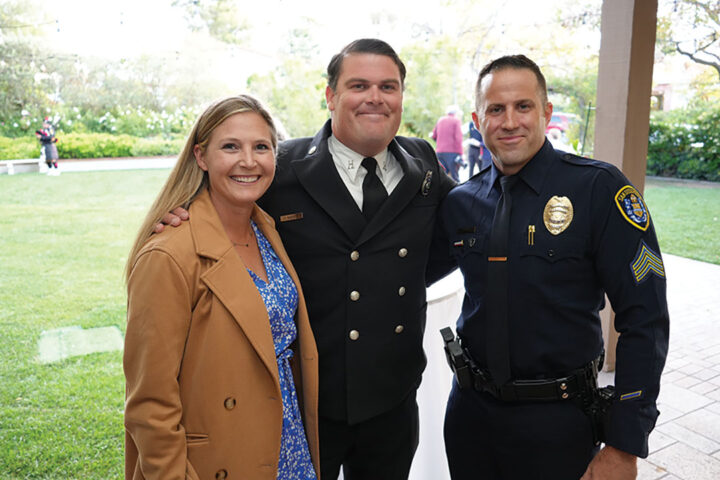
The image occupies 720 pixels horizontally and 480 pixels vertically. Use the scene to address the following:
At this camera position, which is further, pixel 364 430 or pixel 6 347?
pixel 6 347

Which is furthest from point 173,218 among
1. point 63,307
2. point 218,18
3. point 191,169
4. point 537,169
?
point 218,18

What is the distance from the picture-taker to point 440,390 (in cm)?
246

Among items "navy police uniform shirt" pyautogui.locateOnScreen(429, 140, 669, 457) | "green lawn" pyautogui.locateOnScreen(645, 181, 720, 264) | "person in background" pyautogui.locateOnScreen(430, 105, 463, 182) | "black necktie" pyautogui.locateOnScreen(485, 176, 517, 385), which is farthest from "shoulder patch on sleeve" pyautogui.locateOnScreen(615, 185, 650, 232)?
"person in background" pyautogui.locateOnScreen(430, 105, 463, 182)

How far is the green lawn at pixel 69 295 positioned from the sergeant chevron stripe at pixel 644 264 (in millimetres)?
2841

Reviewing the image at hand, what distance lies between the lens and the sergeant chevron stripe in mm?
1447

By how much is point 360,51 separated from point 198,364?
3.86 feet

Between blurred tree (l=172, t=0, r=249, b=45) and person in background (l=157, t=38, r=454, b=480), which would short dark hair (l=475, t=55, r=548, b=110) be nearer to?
person in background (l=157, t=38, r=454, b=480)

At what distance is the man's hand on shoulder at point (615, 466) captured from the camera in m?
1.44

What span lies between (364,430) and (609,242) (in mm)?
1021

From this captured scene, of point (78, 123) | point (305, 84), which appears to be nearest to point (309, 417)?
point (78, 123)

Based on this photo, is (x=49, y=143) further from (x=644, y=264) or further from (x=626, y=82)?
(x=644, y=264)

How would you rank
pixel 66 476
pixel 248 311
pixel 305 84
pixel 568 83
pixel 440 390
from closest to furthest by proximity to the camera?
pixel 248 311 → pixel 440 390 → pixel 66 476 → pixel 305 84 → pixel 568 83

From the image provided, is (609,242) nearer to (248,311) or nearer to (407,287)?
(407,287)

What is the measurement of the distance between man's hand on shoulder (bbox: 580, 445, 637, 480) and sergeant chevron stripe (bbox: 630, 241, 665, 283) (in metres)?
0.49
